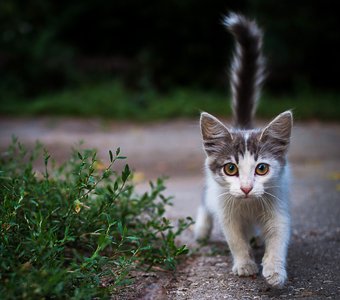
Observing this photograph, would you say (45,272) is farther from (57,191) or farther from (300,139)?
(300,139)

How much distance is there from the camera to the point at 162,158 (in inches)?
317

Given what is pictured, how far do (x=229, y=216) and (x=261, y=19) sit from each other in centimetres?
922

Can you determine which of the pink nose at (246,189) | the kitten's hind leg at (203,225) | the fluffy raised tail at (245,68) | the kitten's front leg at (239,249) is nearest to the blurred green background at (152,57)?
the fluffy raised tail at (245,68)

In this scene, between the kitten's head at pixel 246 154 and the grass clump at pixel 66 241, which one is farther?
the kitten's head at pixel 246 154

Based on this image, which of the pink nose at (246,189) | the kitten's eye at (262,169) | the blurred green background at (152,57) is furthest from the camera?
the blurred green background at (152,57)

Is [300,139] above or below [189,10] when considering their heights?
below

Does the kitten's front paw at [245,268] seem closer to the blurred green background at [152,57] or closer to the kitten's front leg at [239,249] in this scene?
the kitten's front leg at [239,249]

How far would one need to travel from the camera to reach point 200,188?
623 centimetres

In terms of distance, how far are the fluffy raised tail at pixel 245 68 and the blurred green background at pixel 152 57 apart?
22.7ft

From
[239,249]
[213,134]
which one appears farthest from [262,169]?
[239,249]

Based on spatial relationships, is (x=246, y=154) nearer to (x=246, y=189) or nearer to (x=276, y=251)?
(x=246, y=189)

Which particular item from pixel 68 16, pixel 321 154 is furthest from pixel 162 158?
pixel 68 16

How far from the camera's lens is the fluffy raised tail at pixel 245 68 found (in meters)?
4.19

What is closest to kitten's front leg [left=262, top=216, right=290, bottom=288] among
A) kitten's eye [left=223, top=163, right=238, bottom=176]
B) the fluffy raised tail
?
kitten's eye [left=223, top=163, right=238, bottom=176]
